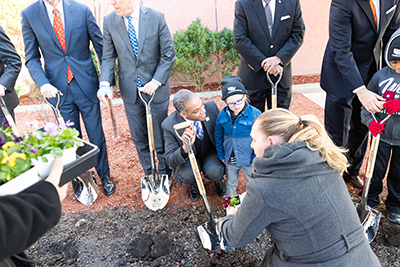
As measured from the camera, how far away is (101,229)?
2898 mm

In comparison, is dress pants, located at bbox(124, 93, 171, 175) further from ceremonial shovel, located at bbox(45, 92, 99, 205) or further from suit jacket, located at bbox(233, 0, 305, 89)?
suit jacket, located at bbox(233, 0, 305, 89)

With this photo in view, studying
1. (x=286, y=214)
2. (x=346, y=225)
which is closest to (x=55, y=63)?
(x=286, y=214)

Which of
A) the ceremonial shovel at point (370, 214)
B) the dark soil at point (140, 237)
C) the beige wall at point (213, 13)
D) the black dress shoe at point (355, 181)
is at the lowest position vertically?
the dark soil at point (140, 237)

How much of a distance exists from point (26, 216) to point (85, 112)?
232cm

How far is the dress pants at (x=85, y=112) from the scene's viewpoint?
10.5 ft

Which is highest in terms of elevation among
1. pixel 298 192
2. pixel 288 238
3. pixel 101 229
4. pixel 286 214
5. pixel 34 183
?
pixel 34 183

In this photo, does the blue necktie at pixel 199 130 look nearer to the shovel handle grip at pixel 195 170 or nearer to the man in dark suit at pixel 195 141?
the man in dark suit at pixel 195 141

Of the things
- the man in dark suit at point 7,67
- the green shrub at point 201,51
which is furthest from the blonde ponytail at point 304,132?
the green shrub at point 201,51

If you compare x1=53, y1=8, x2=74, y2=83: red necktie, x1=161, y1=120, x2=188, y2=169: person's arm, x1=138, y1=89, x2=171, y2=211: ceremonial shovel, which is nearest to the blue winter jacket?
x1=161, y1=120, x2=188, y2=169: person's arm

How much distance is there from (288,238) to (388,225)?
1730 mm

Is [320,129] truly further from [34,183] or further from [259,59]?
[259,59]

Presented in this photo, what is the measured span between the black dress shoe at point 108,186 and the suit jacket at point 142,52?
3.34 feet

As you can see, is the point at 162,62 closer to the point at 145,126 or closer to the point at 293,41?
the point at 145,126

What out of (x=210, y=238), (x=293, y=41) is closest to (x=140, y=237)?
(x=210, y=238)
